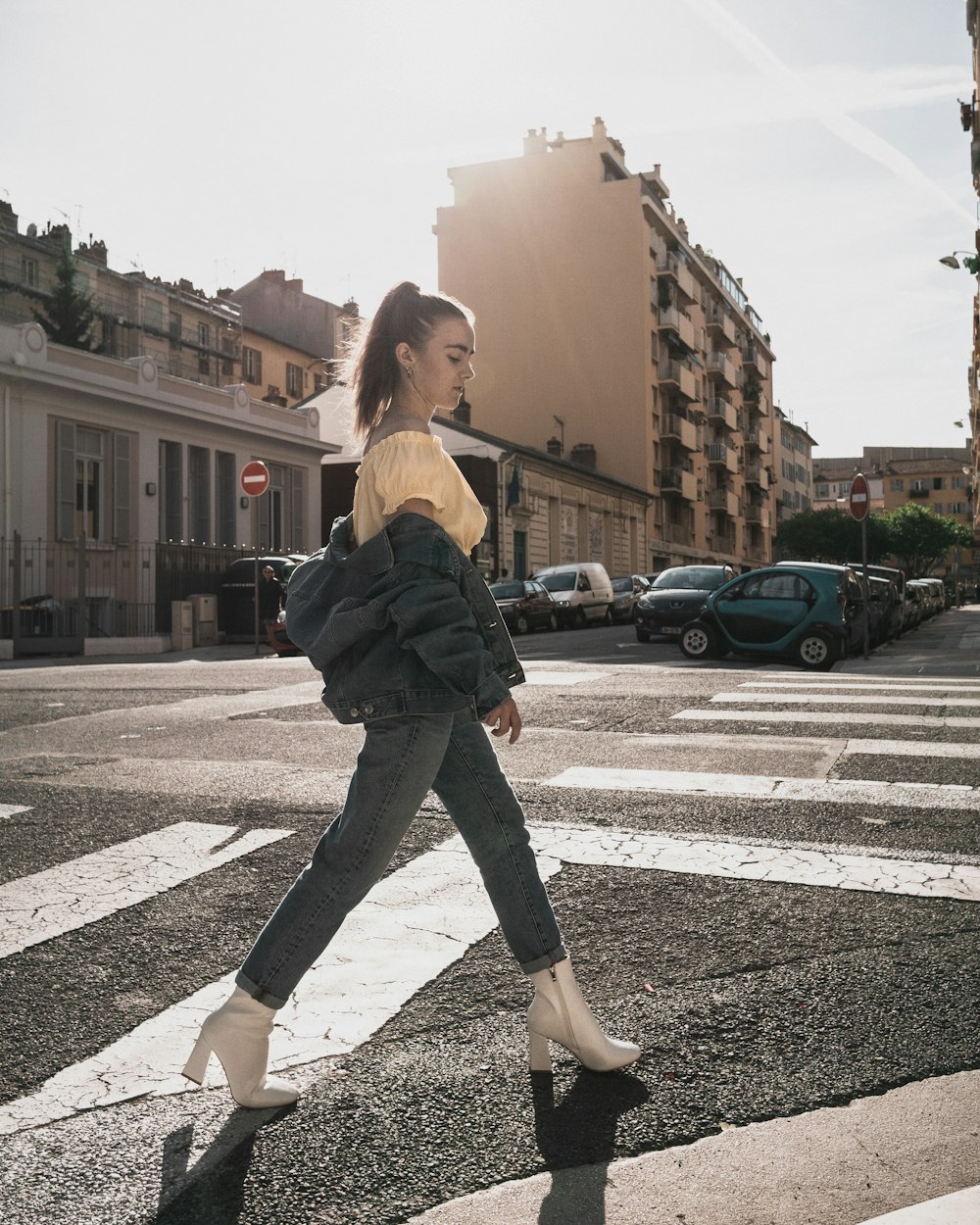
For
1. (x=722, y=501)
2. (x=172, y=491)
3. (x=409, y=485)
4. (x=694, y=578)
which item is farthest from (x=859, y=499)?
(x=722, y=501)

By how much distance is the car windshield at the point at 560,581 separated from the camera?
31344mm

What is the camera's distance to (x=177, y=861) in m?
4.64

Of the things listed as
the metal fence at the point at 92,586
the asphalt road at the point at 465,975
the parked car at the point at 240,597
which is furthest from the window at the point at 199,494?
the asphalt road at the point at 465,975

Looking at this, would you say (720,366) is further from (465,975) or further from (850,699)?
(465,975)

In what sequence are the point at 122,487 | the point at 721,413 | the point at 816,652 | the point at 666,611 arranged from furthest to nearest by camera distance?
the point at 721,413, the point at 122,487, the point at 666,611, the point at 816,652

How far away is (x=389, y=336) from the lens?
110 inches

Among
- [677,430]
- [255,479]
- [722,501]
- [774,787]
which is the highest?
[677,430]

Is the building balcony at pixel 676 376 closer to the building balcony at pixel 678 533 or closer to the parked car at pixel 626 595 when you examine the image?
the building balcony at pixel 678 533

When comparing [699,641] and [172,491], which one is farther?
[172,491]

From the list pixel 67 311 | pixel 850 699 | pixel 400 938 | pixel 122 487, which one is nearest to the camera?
pixel 400 938

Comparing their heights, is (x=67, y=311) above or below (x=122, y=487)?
above

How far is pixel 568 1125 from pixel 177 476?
27504mm

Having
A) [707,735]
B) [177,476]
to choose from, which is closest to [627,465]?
[177,476]

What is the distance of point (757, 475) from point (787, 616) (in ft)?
229
